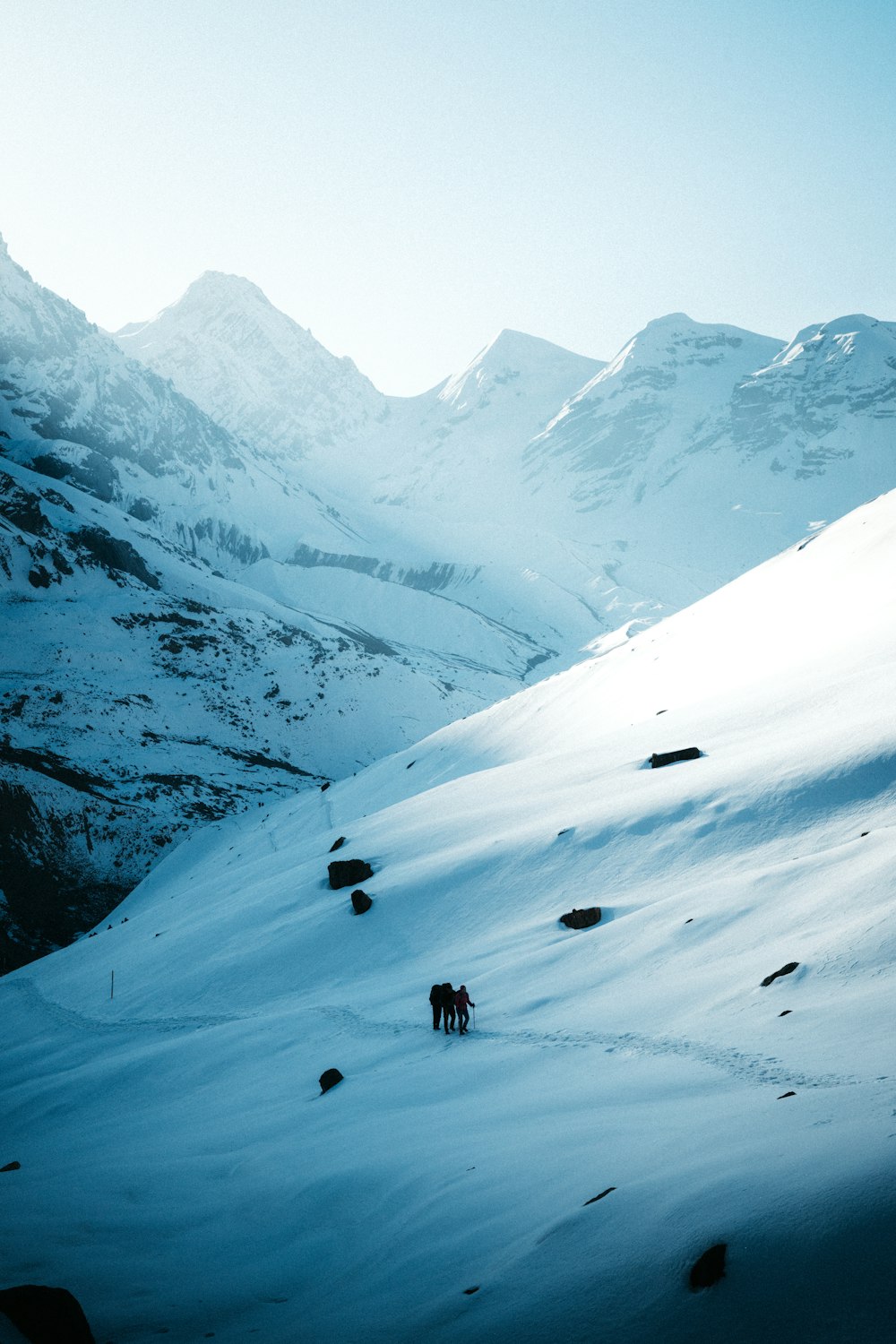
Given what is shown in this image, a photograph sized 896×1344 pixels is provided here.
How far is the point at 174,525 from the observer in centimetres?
17675

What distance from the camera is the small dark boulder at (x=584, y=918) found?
17.8m

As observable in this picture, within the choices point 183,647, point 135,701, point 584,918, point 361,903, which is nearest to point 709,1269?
point 584,918

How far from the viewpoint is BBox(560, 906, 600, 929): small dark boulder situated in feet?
58.4

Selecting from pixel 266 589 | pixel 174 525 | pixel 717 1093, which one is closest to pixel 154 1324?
pixel 717 1093

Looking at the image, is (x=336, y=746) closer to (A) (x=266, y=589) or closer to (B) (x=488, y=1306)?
(B) (x=488, y=1306)

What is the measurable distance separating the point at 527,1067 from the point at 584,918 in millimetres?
6083

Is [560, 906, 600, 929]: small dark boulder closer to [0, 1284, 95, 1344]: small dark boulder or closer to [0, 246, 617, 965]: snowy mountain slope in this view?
[0, 1284, 95, 1344]: small dark boulder

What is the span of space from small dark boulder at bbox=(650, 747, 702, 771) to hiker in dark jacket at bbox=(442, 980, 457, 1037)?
12.9 m

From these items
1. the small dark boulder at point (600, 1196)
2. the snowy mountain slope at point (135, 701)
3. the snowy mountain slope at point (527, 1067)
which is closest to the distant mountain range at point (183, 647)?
the snowy mountain slope at point (135, 701)

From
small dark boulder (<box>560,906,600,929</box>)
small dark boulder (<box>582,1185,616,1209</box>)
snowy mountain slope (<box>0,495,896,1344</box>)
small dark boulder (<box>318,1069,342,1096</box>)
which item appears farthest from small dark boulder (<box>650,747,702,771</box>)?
small dark boulder (<box>582,1185,616,1209</box>)

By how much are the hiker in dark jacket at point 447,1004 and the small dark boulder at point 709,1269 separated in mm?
9284

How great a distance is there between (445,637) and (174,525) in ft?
242

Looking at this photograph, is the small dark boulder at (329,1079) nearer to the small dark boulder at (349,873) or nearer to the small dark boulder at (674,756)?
the small dark boulder at (349,873)

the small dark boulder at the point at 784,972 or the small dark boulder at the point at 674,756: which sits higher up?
the small dark boulder at the point at 674,756
